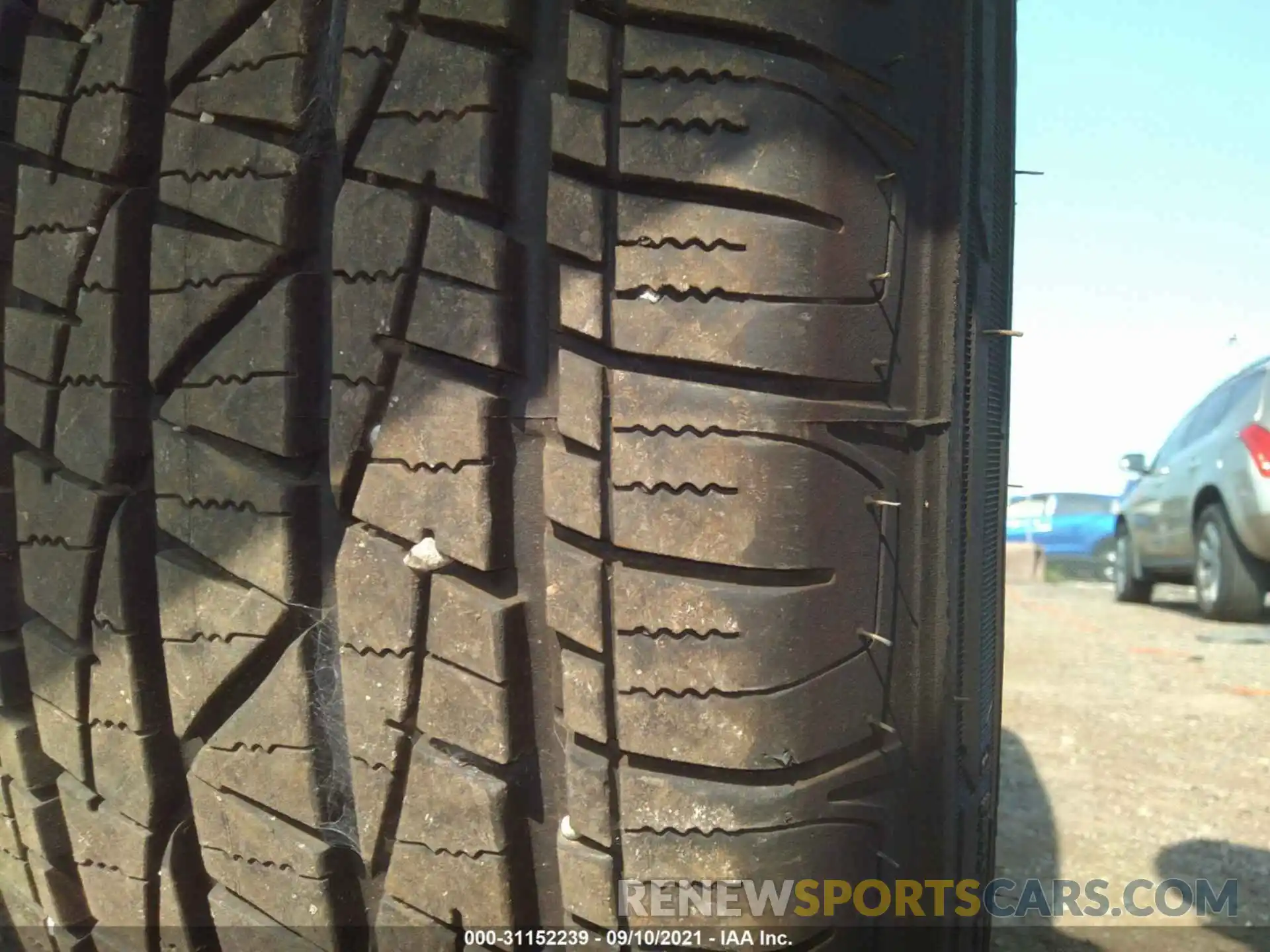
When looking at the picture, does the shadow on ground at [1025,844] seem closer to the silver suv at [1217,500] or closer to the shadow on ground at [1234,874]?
the shadow on ground at [1234,874]

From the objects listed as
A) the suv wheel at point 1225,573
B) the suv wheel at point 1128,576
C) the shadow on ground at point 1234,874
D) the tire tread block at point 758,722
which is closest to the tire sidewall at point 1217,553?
the suv wheel at point 1225,573

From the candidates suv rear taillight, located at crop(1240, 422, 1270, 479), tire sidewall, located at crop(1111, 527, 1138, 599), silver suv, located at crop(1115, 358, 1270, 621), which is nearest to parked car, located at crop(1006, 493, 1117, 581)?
tire sidewall, located at crop(1111, 527, 1138, 599)

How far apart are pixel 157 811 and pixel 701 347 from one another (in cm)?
87

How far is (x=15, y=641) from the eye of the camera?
136 centimetres

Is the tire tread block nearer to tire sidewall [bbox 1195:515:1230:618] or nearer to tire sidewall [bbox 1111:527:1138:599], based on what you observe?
tire sidewall [bbox 1195:515:1230:618]

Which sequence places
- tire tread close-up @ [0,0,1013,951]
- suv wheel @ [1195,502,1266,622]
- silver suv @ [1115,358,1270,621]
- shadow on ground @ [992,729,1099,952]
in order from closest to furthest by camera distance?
tire tread close-up @ [0,0,1013,951] < shadow on ground @ [992,729,1099,952] < silver suv @ [1115,358,1270,621] < suv wheel @ [1195,502,1266,622]

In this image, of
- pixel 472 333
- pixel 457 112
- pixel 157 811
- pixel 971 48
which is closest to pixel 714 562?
pixel 472 333

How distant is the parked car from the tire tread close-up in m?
11.3

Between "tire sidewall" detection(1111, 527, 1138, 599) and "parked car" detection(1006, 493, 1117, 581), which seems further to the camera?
"parked car" detection(1006, 493, 1117, 581)

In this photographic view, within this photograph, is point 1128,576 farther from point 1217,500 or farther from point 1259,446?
point 1259,446

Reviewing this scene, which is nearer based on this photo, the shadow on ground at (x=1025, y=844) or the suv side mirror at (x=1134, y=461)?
the shadow on ground at (x=1025, y=844)

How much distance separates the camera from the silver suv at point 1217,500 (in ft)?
16.7

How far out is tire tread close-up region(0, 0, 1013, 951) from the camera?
945 mm

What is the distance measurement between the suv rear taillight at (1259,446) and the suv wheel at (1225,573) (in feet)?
1.51
